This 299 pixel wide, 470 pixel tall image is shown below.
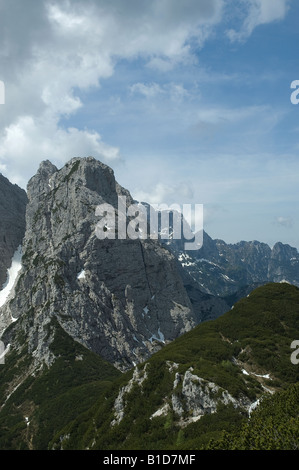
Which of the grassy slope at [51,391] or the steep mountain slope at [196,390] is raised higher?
the steep mountain slope at [196,390]

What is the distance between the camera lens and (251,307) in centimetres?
11081

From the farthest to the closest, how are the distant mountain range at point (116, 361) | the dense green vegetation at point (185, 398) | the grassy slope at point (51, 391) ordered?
the grassy slope at point (51, 391) < the distant mountain range at point (116, 361) < the dense green vegetation at point (185, 398)

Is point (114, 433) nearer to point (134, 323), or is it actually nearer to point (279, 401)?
point (279, 401)

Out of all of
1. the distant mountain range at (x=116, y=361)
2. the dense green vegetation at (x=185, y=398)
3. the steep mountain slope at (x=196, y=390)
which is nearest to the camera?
the dense green vegetation at (x=185, y=398)

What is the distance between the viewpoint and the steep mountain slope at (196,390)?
57.2 metres

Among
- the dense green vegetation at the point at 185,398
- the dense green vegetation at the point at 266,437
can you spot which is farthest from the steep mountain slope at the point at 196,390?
the dense green vegetation at the point at 266,437

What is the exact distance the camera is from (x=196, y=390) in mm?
62906

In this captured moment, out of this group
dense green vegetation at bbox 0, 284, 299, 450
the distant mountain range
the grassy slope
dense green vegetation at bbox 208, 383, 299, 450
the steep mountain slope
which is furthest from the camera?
the grassy slope

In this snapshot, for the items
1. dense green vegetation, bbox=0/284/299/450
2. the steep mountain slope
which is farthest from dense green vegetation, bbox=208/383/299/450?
the steep mountain slope

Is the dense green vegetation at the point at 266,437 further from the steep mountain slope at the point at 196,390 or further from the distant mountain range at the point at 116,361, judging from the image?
the distant mountain range at the point at 116,361

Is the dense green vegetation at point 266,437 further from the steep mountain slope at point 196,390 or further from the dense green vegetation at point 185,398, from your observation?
the steep mountain slope at point 196,390

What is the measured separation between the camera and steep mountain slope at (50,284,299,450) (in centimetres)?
5716

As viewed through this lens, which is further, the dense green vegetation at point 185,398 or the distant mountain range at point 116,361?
the distant mountain range at point 116,361

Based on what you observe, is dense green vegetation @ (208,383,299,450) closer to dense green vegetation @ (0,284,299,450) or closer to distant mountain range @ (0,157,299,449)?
dense green vegetation @ (0,284,299,450)
